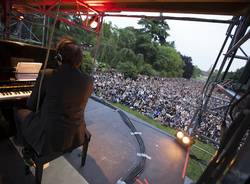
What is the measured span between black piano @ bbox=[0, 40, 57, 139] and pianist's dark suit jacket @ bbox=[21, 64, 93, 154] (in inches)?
27.7

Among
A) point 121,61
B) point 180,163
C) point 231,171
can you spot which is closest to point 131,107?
point 180,163

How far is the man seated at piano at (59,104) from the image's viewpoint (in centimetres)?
136

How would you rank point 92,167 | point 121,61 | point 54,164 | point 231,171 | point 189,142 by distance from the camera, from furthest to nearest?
point 121,61 → point 189,142 → point 92,167 → point 54,164 → point 231,171

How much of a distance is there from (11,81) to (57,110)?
116cm

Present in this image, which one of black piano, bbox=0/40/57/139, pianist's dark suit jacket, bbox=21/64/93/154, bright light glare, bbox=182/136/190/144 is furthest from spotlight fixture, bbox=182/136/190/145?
black piano, bbox=0/40/57/139

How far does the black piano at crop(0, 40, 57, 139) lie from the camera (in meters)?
2.00

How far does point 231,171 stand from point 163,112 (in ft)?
31.7

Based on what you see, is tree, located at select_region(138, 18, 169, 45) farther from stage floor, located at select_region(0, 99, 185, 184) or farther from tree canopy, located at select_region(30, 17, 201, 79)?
stage floor, located at select_region(0, 99, 185, 184)

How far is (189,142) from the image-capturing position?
11.6 feet

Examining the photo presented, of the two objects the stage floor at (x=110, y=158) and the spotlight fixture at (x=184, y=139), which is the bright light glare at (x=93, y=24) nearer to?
the stage floor at (x=110, y=158)

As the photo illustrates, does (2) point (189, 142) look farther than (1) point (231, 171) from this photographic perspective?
Yes

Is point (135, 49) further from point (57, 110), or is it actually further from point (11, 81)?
point (57, 110)

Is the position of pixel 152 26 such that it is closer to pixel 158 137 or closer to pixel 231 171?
pixel 158 137

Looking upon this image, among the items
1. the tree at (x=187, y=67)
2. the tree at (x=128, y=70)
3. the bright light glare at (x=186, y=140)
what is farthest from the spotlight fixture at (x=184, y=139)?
the tree at (x=187, y=67)
